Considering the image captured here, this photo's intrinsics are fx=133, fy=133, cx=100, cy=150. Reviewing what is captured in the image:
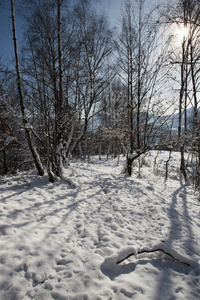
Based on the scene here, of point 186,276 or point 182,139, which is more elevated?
point 182,139

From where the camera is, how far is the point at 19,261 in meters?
1.57

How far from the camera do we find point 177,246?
2107 millimetres

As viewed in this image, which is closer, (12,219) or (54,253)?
(54,253)

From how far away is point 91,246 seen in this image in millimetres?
2014

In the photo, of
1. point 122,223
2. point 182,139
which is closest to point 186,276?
point 122,223

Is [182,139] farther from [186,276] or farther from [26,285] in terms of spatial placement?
[26,285]

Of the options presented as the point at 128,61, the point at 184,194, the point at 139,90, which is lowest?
the point at 184,194

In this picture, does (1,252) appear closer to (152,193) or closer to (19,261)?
(19,261)

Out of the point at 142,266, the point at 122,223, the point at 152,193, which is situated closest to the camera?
the point at 142,266

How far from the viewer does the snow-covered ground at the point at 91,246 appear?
4.60 feet

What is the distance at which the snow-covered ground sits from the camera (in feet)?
4.60

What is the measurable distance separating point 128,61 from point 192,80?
317cm

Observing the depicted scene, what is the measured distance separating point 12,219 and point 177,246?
2.70 metres

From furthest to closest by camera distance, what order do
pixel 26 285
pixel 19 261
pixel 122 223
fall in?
1. pixel 122 223
2. pixel 19 261
3. pixel 26 285
